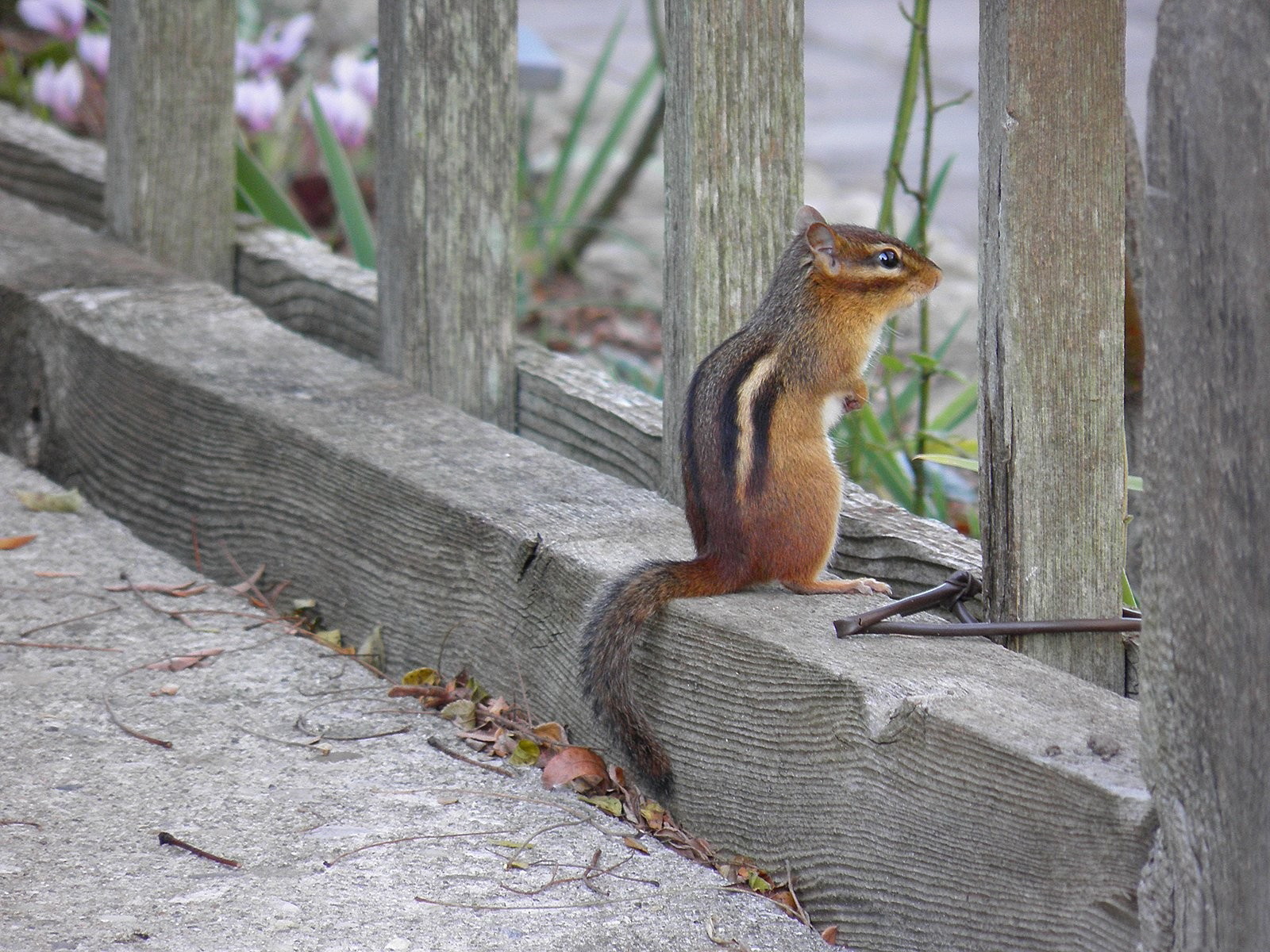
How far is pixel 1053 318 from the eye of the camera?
2.22 meters

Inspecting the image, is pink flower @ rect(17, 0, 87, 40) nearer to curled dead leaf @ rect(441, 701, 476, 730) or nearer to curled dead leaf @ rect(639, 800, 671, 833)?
curled dead leaf @ rect(441, 701, 476, 730)

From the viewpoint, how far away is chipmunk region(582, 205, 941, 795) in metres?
2.38

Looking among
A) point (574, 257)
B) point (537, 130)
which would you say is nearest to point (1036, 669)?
point (574, 257)

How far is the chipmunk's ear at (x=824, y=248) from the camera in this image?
2871mm

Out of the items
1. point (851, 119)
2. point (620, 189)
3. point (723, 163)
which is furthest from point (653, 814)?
point (851, 119)

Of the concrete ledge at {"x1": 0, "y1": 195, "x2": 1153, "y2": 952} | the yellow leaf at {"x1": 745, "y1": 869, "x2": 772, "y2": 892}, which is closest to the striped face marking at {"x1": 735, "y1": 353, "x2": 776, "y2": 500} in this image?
the concrete ledge at {"x1": 0, "y1": 195, "x2": 1153, "y2": 952}

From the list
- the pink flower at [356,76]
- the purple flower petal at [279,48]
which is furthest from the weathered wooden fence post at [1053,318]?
the purple flower petal at [279,48]

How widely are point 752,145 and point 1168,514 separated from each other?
123 centimetres

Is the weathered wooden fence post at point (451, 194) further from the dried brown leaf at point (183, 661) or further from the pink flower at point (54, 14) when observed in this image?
the pink flower at point (54, 14)

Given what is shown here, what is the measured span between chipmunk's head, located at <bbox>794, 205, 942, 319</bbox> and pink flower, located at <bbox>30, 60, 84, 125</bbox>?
302cm

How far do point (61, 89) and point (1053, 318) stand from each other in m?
3.85

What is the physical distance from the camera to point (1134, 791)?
5.79ft

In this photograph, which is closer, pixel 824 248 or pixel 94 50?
pixel 824 248

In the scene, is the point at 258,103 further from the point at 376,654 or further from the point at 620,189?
the point at 376,654
